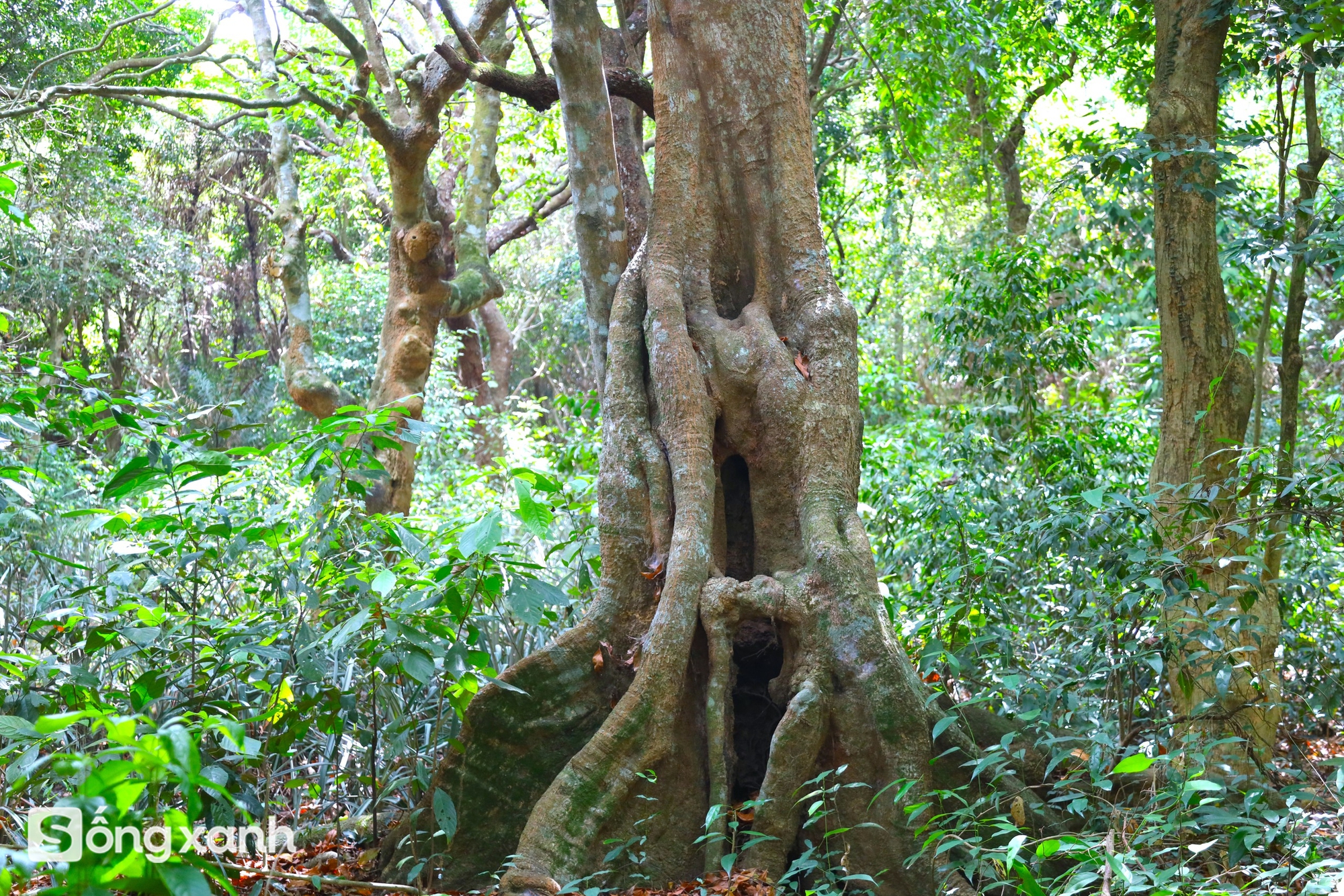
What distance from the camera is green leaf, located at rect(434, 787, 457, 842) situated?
2777mm

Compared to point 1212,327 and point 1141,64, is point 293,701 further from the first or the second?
point 1141,64

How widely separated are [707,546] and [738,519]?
0.53 m

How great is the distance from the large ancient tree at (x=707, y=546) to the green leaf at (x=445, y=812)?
114 mm

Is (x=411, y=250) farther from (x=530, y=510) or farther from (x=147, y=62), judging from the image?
(x=530, y=510)

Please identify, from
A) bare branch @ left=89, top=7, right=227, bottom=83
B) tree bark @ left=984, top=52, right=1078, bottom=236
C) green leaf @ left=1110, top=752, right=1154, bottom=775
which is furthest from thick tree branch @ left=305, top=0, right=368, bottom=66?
green leaf @ left=1110, top=752, right=1154, bottom=775

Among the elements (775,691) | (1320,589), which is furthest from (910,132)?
(775,691)

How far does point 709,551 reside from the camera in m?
3.42

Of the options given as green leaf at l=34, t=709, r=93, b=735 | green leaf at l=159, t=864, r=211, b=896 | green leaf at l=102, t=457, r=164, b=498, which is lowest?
green leaf at l=159, t=864, r=211, b=896

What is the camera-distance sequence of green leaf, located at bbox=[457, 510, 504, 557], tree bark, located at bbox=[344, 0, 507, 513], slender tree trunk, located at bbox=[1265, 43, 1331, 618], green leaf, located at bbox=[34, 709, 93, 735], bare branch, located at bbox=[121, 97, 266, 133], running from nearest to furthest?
green leaf, located at bbox=[34, 709, 93, 735] < green leaf, located at bbox=[457, 510, 504, 557] < slender tree trunk, located at bbox=[1265, 43, 1331, 618] < tree bark, located at bbox=[344, 0, 507, 513] < bare branch, located at bbox=[121, 97, 266, 133]

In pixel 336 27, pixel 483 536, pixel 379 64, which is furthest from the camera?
pixel 379 64

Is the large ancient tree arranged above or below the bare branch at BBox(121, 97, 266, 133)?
below

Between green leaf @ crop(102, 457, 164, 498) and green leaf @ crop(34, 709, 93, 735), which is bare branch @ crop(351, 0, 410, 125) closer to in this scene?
green leaf @ crop(102, 457, 164, 498)

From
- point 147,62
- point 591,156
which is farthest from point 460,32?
point 147,62

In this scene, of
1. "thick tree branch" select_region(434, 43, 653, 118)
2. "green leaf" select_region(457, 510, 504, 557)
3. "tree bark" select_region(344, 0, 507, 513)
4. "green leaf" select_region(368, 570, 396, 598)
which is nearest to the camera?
"green leaf" select_region(368, 570, 396, 598)
